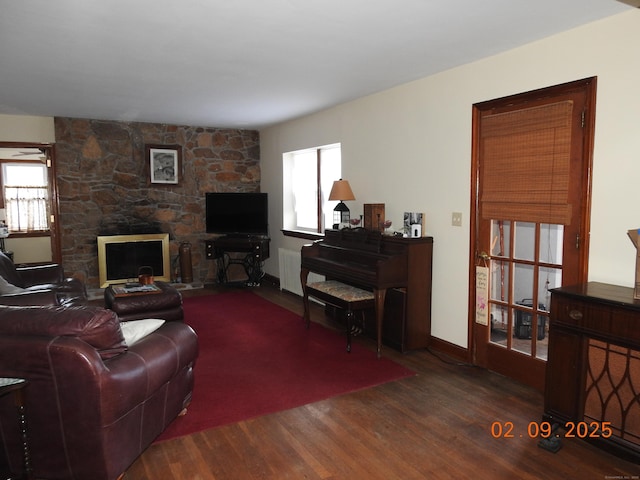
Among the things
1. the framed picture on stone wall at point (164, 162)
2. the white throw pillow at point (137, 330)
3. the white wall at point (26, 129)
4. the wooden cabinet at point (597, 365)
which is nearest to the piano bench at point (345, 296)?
the wooden cabinet at point (597, 365)

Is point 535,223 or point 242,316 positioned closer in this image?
point 535,223

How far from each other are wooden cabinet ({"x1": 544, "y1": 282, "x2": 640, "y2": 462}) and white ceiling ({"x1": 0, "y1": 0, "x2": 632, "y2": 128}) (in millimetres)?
1636

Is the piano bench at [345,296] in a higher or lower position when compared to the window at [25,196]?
lower

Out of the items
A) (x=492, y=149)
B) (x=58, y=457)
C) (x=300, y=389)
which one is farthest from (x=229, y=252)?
(x=58, y=457)

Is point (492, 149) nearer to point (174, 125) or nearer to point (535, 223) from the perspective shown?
point (535, 223)

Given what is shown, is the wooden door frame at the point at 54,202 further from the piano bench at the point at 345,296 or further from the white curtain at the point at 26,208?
the piano bench at the point at 345,296

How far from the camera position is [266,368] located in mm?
3734

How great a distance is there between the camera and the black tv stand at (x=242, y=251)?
661cm

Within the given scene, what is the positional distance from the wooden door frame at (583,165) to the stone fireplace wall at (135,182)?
4460 mm

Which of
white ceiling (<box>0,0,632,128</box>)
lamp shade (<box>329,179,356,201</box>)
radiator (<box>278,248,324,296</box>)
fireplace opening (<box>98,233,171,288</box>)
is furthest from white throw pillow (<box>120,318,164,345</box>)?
fireplace opening (<box>98,233,171,288</box>)

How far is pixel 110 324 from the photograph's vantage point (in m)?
2.12

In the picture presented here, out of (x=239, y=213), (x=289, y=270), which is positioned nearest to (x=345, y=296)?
(x=289, y=270)

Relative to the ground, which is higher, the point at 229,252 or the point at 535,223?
the point at 535,223

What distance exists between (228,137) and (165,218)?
5.23 feet
